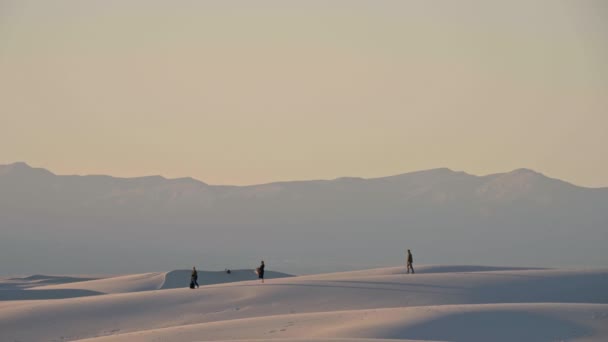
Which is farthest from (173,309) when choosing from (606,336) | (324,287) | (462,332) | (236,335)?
(606,336)

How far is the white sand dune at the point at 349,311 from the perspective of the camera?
33094mm

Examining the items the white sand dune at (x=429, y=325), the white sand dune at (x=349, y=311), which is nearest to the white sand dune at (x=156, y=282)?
the white sand dune at (x=349, y=311)

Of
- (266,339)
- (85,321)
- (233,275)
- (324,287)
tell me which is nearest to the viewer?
(266,339)

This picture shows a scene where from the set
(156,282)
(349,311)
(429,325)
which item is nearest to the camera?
(429,325)

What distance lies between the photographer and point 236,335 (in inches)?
1320

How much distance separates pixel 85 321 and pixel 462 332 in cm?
1407

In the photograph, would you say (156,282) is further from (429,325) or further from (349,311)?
(429,325)

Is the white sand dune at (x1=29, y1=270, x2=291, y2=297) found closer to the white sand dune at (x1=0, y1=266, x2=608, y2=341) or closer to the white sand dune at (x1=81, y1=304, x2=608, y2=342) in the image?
the white sand dune at (x1=0, y1=266, x2=608, y2=341)

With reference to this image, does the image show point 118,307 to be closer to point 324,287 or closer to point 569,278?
point 324,287

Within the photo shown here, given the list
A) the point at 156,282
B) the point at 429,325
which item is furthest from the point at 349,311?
the point at 156,282

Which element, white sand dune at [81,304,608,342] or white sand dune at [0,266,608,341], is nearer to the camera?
white sand dune at [81,304,608,342]

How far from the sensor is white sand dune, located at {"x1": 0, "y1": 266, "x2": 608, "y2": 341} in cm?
3309

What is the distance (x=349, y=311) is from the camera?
3694 centimetres

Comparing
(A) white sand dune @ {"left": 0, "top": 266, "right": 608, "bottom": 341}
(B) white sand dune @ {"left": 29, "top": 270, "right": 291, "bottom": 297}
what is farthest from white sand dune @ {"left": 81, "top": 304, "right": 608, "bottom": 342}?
(B) white sand dune @ {"left": 29, "top": 270, "right": 291, "bottom": 297}
